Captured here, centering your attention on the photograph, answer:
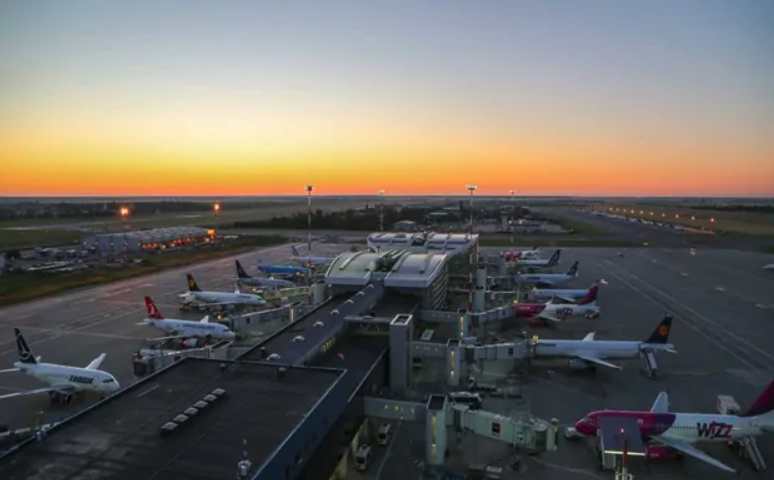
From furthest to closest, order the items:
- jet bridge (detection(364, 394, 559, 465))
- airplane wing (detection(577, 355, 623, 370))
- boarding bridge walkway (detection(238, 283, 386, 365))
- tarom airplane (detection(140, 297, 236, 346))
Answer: tarom airplane (detection(140, 297, 236, 346)), airplane wing (detection(577, 355, 623, 370)), boarding bridge walkway (detection(238, 283, 386, 365)), jet bridge (detection(364, 394, 559, 465))

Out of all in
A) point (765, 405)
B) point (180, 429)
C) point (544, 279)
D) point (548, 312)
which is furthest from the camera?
point (544, 279)

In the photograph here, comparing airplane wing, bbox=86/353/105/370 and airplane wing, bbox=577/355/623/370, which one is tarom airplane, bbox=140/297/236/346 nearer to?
airplane wing, bbox=86/353/105/370

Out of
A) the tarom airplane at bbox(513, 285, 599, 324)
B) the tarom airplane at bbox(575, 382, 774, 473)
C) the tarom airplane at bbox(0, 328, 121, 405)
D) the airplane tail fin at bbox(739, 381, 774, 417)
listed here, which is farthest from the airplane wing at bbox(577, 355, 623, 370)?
the tarom airplane at bbox(0, 328, 121, 405)

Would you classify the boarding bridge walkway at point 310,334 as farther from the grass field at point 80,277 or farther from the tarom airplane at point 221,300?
the grass field at point 80,277

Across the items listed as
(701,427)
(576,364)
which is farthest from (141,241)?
(701,427)

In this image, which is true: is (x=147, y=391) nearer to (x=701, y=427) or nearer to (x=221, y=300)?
(x=701, y=427)

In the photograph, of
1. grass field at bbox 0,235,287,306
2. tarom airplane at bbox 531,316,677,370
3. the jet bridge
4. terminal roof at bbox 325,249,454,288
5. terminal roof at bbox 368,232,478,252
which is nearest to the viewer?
the jet bridge

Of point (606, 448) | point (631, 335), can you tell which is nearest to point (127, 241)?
point (631, 335)
